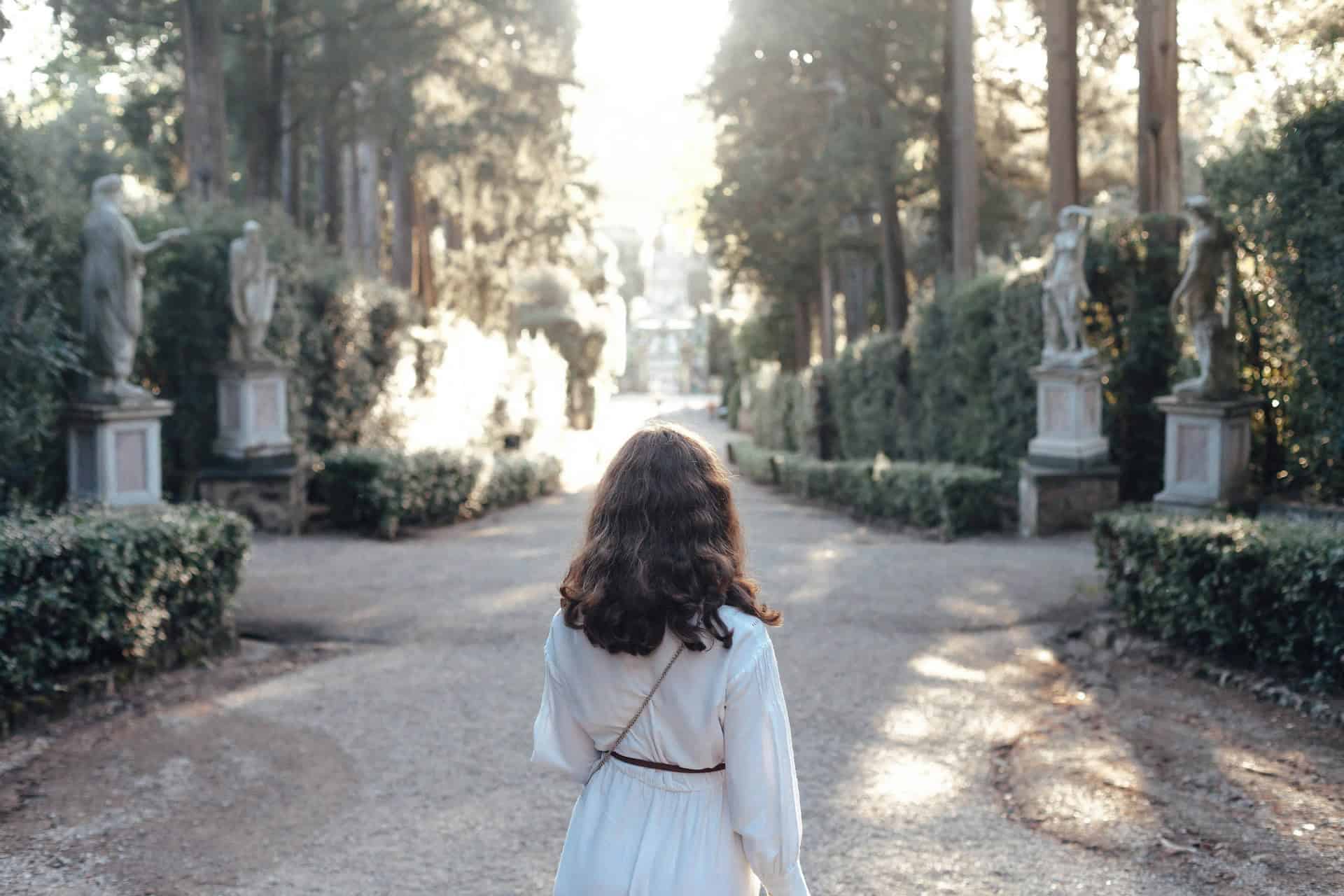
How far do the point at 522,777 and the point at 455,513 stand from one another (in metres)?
10.6

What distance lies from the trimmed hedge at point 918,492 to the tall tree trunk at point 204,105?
29.6 ft

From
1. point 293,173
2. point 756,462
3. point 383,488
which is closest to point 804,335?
point 756,462

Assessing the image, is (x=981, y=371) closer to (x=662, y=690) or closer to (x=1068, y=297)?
(x=1068, y=297)

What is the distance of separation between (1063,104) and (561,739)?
601 inches

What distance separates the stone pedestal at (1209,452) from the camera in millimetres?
10203

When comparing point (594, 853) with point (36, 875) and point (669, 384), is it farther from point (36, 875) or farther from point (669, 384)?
point (669, 384)

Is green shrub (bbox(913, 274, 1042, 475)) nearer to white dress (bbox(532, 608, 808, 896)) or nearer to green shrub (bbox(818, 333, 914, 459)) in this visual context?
green shrub (bbox(818, 333, 914, 459))

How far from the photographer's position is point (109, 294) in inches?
389

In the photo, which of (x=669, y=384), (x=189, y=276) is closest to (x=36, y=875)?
(x=189, y=276)

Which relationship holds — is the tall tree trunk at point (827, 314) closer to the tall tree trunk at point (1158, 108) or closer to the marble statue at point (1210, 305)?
the tall tree trunk at point (1158, 108)

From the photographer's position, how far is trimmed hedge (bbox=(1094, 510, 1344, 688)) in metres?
5.80

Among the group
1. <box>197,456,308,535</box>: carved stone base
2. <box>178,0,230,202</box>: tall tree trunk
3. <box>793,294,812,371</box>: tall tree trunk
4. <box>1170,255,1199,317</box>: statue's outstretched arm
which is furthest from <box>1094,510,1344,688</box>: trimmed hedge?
<box>793,294,812,371</box>: tall tree trunk

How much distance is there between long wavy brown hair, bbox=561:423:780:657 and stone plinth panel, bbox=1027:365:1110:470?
11422 mm

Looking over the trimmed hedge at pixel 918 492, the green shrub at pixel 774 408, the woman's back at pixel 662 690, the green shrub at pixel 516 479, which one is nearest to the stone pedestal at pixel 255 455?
the green shrub at pixel 516 479
